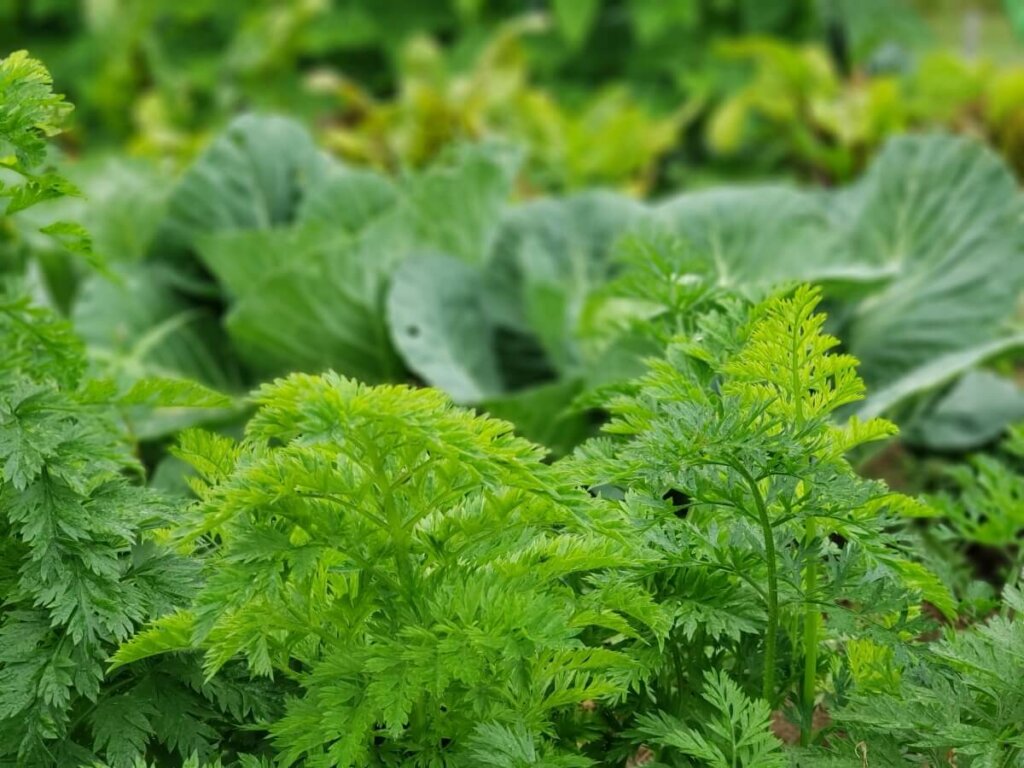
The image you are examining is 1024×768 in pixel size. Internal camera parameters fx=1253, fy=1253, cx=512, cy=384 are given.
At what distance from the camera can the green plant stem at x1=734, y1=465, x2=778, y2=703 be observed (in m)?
0.97

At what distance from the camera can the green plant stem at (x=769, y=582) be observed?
97 cm

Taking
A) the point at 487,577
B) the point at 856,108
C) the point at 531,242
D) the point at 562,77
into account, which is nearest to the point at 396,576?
the point at 487,577

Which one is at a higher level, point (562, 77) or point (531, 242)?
point (531, 242)

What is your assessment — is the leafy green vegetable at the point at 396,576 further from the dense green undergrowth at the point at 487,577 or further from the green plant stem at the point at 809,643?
the green plant stem at the point at 809,643

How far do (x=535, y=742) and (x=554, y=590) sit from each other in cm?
12

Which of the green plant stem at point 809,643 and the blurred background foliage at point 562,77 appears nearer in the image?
the green plant stem at point 809,643

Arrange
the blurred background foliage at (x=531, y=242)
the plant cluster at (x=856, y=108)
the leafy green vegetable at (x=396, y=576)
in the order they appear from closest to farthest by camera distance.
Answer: the leafy green vegetable at (x=396, y=576)
the blurred background foliage at (x=531, y=242)
the plant cluster at (x=856, y=108)

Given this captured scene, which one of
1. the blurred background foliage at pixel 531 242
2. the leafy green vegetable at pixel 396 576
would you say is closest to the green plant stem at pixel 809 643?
the leafy green vegetable at pixel 396 576

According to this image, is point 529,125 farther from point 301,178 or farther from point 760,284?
point 760,284

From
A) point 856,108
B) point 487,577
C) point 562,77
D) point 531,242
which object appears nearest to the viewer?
point 487,577

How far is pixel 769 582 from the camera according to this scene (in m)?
1.00

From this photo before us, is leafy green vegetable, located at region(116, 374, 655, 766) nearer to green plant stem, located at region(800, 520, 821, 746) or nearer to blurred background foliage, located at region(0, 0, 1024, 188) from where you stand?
green plant stem, located at region(800, 520, 821, 746)

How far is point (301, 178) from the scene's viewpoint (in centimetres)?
263

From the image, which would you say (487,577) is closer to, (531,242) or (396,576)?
(396,576)
